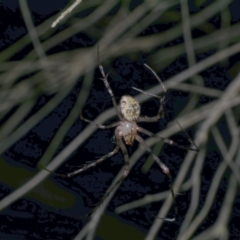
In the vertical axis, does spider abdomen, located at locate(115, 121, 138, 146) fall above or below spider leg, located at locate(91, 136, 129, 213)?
above

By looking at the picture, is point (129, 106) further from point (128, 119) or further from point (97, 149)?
point (97, 149)

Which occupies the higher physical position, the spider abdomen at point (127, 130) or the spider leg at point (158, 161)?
the spider abdomen at point (127, 130)

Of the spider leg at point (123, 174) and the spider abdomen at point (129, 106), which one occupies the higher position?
the spider abdomen at point (129, 106)

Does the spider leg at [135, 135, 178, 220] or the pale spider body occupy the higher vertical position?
the pale spider body

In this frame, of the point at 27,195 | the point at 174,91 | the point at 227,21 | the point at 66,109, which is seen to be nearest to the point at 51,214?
the point at 27,195

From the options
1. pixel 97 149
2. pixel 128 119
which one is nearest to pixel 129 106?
pixel 128 119

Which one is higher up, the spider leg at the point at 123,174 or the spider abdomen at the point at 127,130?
the spider abdomen at the point at 127,130
